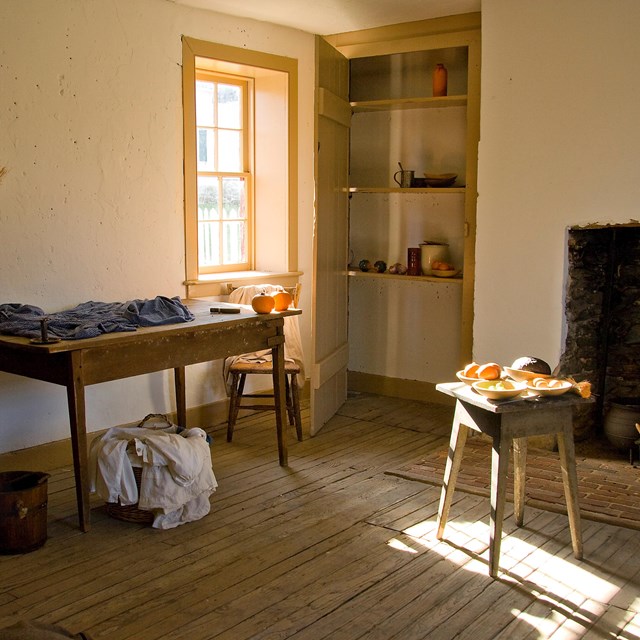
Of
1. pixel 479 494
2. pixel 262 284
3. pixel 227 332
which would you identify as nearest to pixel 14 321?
pixel 227 332

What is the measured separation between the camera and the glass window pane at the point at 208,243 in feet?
19.2

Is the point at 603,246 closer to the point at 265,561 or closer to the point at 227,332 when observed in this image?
the point at 227,332

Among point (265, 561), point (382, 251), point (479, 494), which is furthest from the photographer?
point (382, 251)

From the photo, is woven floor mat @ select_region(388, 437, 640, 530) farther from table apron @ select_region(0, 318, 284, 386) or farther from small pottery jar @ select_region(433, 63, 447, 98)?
small pottery jar @ select_region(433, 63, 447, 98)

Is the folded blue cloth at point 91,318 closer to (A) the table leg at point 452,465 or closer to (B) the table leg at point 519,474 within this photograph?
(A) the table leg at point 452,465

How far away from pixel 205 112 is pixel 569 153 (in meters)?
2.47

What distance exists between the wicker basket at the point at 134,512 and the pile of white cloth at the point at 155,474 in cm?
3

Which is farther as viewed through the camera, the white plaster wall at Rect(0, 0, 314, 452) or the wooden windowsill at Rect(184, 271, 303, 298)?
the wooden windowsill at Rect(184, 271, 303, 298)

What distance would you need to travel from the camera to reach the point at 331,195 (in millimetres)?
5680

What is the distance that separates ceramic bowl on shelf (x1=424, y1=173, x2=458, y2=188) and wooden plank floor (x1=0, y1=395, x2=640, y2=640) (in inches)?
91.6

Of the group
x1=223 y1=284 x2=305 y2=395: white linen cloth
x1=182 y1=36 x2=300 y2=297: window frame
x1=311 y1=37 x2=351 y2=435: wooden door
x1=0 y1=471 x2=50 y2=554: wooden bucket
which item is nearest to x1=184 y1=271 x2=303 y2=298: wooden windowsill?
x1=182 y1=36 x2=300 y2=297: window frame

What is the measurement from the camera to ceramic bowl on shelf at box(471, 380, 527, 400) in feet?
10.9

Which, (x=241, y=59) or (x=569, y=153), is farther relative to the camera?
(x=241, y=59)

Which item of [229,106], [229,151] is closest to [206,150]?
[229,151]
